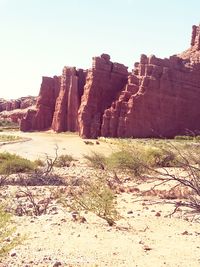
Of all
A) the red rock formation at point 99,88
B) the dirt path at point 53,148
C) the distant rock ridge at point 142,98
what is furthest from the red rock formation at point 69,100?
the red rock formation at point 99,88

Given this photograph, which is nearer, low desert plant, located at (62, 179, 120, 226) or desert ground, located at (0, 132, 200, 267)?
desert ground, located at (0, 132, 200, 267)

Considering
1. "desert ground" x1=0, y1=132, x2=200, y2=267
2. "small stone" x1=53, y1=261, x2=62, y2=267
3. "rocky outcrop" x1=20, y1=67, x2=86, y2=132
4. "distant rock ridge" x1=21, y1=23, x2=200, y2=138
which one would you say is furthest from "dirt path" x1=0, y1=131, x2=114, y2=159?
"small stone" x1=53, y1=261, x2=62, y2=267

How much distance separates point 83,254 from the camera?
10047mm

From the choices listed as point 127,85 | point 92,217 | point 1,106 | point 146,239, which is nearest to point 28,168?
→ point 92,217

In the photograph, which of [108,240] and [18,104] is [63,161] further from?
[18,104]

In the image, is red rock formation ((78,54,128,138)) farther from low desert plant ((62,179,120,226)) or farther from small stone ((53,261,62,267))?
small stone ((53,261,62,267))

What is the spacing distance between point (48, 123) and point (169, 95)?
30468 mm

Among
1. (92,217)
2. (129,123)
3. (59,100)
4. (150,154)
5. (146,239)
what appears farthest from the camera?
(59,100)

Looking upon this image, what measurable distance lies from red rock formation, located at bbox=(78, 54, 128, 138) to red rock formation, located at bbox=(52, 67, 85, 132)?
5869 millimetres

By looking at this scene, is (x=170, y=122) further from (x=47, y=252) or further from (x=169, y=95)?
(x=47, y=252)

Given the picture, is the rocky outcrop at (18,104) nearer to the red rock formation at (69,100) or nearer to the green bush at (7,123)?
the green bush at (7,123)

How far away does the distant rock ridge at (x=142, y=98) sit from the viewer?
68.6 metres

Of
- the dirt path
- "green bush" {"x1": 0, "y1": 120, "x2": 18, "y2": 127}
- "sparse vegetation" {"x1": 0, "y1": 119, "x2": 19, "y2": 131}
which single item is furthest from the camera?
"green bush" {"x1": 0, "y1": 120, "x2": 18, "y2": 127}

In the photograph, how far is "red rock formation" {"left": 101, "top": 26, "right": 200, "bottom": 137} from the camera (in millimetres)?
68438
